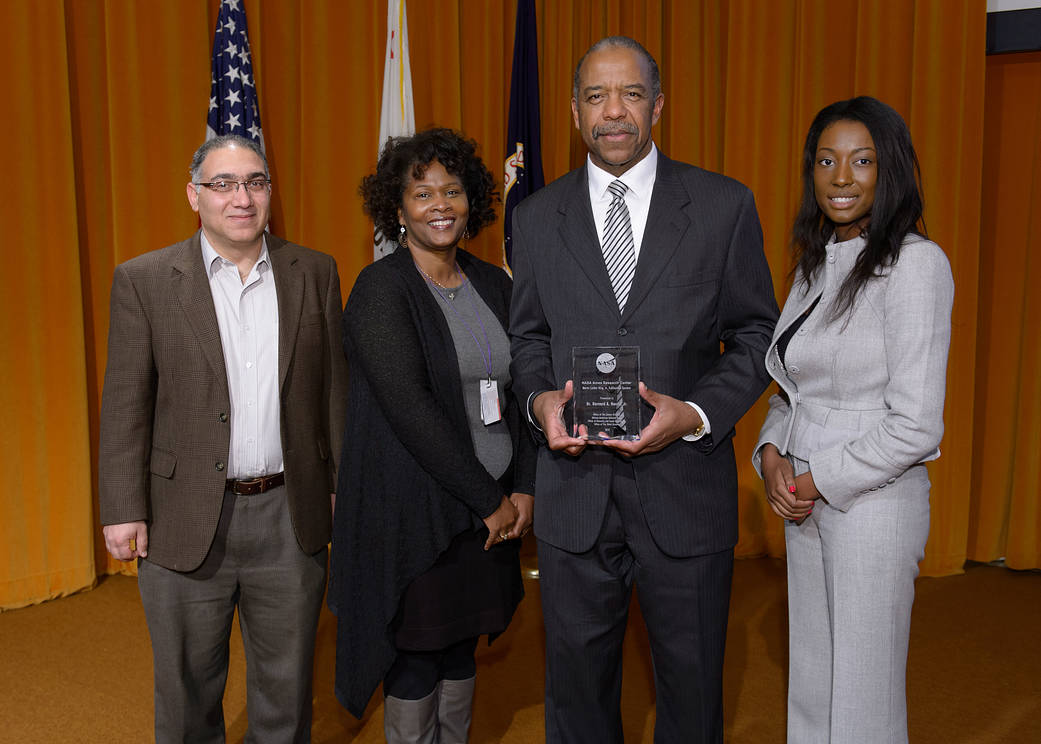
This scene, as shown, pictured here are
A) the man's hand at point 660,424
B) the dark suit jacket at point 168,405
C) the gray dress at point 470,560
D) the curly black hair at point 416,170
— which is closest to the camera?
the man's hand at point 660,424

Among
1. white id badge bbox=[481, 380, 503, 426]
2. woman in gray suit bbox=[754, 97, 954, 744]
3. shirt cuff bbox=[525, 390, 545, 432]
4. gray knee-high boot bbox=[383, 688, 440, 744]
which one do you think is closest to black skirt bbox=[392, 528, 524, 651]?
gray knee-high boot bbox=[383, 688, 440, 744]

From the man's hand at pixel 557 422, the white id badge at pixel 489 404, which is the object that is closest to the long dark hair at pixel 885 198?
the man's hand at pixel 557 422

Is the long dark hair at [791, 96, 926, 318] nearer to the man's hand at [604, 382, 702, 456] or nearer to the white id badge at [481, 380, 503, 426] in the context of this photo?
the man's hand at [604, 382, 702, 456]

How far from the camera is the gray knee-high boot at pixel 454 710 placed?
2.35 meters

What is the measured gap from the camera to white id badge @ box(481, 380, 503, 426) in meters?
2.20

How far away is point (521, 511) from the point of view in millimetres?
2207

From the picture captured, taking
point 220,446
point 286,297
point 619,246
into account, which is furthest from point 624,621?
point 286,297

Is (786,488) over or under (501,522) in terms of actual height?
over

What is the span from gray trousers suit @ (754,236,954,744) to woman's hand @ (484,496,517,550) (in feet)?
2.36

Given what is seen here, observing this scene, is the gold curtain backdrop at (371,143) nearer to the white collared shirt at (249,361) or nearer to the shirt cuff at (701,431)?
the white collared shirt at (249,361)

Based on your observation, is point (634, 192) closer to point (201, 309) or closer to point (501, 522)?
point (501, 522)

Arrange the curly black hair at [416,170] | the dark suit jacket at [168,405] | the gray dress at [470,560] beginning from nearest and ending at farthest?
the dark suit jacket at [168,405]
the gray dress at [470,560]
the curly black hair at [416,170]

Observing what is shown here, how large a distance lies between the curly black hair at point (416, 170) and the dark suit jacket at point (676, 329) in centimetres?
54

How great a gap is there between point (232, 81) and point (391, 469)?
2.59 meters
